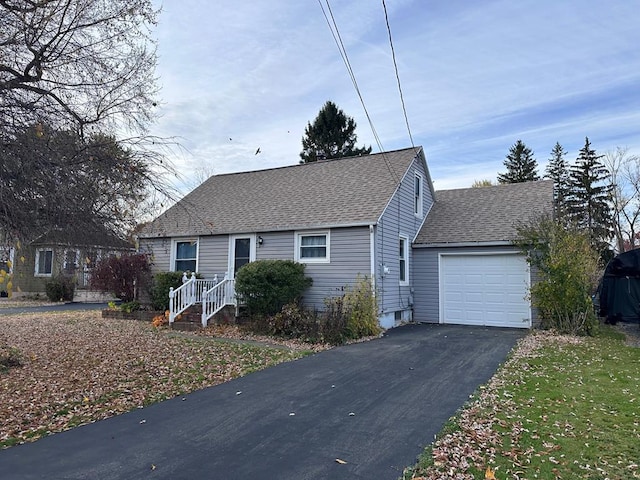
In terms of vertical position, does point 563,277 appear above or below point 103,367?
above

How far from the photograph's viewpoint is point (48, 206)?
17.2ft

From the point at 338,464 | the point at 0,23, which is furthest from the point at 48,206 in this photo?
the point at 338,464

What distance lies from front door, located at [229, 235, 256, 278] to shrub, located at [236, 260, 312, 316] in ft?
6.88

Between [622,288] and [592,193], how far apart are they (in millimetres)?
21212

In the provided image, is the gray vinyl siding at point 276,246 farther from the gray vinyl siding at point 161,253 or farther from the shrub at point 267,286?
the gray vinyl siding at point 161,253

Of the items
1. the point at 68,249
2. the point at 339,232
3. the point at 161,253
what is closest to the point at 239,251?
the point at 161,253

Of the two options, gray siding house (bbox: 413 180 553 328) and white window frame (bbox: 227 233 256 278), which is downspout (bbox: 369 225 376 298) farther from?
white window frame (bbox: 227 233 256 278)

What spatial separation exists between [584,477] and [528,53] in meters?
10.8

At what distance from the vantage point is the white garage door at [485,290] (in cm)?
1309

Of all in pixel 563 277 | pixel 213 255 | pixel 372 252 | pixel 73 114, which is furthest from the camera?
pixel 213 255

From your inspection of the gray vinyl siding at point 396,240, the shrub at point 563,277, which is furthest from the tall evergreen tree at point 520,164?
the shrub at point 563,277

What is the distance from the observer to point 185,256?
1559 centimetres

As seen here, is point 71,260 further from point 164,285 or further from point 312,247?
point 164,285

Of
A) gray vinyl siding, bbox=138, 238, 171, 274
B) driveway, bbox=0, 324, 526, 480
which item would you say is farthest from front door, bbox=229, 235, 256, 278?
driveway, bbox=0, 324, 526, 480
